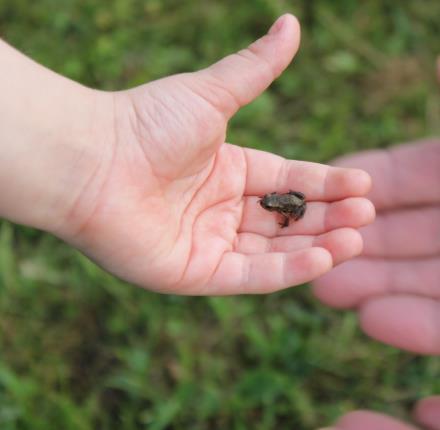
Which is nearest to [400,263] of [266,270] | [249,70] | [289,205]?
[289,205]

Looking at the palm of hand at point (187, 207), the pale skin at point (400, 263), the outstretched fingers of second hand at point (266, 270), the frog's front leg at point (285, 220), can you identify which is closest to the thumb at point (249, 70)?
the palm of hand at point (187, 207)

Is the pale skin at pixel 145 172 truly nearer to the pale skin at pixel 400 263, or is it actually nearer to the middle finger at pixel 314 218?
the middle finger at pixel 314 218

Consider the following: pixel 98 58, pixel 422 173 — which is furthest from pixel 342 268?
pixel 98 58

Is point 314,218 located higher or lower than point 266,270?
higher

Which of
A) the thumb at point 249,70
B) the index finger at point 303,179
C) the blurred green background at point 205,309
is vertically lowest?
the blurred green background at point 205,309

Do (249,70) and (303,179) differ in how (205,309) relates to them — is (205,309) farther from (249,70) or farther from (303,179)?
(249,70)

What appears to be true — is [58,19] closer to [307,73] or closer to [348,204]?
[307,73]

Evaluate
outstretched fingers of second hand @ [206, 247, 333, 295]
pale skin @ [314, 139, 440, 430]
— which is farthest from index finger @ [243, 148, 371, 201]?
pale skin @ [314, 139, 440, 430]
